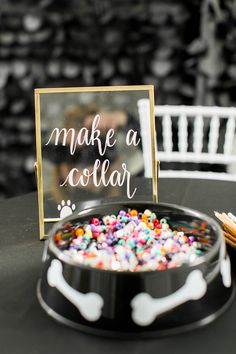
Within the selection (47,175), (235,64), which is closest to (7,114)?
(235,64)

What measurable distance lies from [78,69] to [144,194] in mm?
1495

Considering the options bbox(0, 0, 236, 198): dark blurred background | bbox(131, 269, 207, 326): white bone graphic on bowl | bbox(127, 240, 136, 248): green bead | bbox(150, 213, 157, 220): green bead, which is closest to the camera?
bbox(131, 269, 207, 326): white bone graphic on bowl

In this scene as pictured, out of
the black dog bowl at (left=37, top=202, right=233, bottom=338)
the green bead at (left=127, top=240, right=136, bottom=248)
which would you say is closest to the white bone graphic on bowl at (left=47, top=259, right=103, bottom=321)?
the black dog bowl at (left=37, top=202, right=233, bottom=338)

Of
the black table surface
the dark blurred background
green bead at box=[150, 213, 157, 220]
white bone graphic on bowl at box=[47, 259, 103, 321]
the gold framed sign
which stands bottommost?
the black table surface

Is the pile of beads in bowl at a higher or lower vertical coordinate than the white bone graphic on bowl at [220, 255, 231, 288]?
higher

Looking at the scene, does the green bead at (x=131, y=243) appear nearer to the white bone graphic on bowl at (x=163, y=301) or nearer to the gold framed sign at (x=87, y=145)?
the white bone graphic on bowl at (x=163, y=301)

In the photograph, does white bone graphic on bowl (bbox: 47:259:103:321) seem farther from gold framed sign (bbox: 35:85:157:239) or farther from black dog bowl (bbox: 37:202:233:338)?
gold framed sign (bbox: 35:85:157:239)

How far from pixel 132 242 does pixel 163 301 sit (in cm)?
16

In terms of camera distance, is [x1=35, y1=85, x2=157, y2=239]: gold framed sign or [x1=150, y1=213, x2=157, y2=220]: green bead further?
[x1=35, y1=85, x2=157, y2=239]: gold framed sign

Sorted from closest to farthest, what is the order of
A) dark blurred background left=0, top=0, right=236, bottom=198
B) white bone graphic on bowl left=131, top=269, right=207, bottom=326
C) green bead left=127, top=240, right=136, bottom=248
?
white bone graphic on bowl left=131, top=269, right=207, bottom=326
green bead left=127, top=240, right=136, bottom=248
dark blurred background left=0, top=0, right=236, bottom=198

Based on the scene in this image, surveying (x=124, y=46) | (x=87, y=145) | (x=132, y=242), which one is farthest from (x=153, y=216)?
(x=124, y=46)

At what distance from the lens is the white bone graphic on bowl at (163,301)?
742 mm

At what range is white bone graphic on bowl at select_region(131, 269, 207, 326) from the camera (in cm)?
74

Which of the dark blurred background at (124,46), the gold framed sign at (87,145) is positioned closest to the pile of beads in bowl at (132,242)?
the gold framed sign at (87,145)
